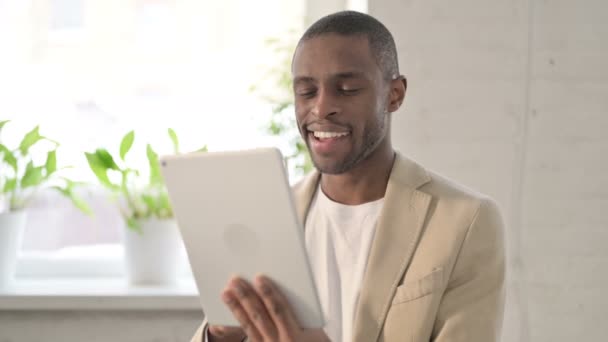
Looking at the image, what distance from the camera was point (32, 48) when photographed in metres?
2.56

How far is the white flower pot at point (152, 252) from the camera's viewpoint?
2.29 metres

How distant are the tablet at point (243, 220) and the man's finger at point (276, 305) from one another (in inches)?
0.4

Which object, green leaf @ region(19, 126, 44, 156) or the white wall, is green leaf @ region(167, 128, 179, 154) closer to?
green leaf @ region(19, 126, 44, 156)

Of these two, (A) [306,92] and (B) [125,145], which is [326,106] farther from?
(B) [125,145]

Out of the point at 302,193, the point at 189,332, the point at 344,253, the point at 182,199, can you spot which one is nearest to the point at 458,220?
the point at 344,253

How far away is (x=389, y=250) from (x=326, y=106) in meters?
0.30

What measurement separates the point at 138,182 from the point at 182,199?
4.08 feet

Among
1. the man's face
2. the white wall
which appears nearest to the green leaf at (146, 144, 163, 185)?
the white wall

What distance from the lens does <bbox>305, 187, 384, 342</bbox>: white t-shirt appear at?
1546 millimetres

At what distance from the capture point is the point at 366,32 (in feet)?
4.93

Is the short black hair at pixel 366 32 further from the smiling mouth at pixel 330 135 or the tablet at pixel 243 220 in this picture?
the tablet at pixel 243 220

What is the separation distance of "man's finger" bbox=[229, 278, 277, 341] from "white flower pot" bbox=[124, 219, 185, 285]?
109cm

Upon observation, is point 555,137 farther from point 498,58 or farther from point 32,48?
point 32,48

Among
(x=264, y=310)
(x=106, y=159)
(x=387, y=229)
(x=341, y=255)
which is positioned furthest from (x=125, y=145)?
(x=264, y=310)
